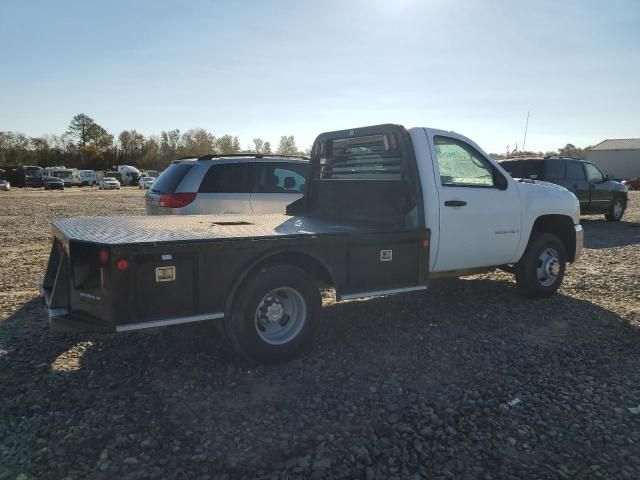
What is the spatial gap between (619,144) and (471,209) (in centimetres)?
8378

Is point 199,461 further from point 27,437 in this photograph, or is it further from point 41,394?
point 41,394

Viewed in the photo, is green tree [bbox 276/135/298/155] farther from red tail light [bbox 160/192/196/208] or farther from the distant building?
red tail light [bbox 160/192/196/208]

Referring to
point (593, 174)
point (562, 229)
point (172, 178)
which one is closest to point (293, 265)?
point (172, 178)

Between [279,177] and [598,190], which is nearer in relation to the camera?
[279,177]

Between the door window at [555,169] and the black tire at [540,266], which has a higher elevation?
the door window at [555,169]

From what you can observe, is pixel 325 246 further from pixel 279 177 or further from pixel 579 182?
pixel 579 182

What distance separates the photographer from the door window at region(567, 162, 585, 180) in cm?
1444

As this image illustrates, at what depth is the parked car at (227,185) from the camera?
7.47m

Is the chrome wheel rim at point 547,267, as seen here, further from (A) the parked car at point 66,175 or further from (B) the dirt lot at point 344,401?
(A) the parked car at point 66,175

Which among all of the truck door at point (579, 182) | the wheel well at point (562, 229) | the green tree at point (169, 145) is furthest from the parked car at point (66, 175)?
the wheel well at point (562, 229)

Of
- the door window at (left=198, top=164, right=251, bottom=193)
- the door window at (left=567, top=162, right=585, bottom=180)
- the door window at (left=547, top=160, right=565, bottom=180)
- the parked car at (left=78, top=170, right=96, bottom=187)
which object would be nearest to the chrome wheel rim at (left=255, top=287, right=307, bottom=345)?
the door window at (left=198, top=164, right=251, bottom=193)

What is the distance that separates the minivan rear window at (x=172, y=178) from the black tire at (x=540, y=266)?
4923 millimetres

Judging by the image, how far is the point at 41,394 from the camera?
3.72m

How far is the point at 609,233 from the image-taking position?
1345 centimetres
